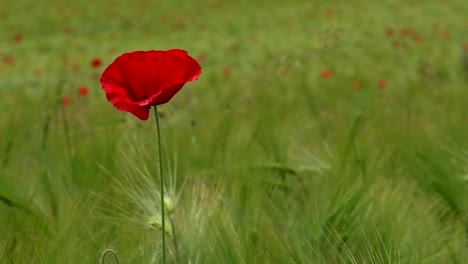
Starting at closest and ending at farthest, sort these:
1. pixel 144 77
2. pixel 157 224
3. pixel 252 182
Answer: pixel 144 77, pixel 157 224, pixel 252 182

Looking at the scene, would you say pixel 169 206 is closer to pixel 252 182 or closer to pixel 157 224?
pixel 157 224

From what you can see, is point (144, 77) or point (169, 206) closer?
point (144, 77)

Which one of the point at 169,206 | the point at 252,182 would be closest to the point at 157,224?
the point at 169,206

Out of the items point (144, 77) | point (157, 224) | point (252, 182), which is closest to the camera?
point (144, 77)

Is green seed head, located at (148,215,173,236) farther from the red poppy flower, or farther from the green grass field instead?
the red poppy flower

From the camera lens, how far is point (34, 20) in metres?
9.07

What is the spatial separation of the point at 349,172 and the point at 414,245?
0.33 metres

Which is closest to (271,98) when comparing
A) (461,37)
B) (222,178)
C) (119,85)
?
(222,178)

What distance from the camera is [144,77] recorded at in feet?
2.45

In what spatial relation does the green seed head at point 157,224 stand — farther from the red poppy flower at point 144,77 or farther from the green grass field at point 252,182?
the red poppy flower at point 144,77

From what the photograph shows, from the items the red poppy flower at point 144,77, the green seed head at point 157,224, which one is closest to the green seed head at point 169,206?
the green seed head at point 157,224

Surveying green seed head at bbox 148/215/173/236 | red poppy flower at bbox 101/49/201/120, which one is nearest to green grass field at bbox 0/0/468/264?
green seed head at bbox 148/215/173/236

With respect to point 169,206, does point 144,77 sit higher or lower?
higher

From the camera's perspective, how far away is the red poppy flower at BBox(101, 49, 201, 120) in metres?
0.74
